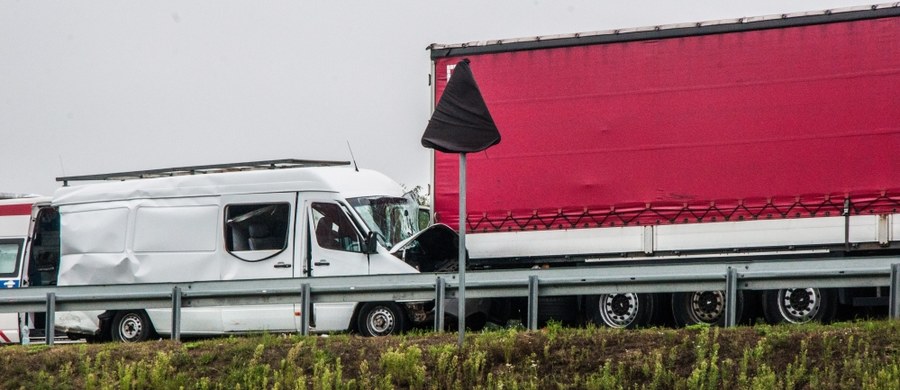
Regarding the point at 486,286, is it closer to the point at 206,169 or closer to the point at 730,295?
the point at 730,295

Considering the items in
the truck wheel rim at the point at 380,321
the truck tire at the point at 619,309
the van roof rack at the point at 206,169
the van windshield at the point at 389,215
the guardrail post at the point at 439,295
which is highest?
the van roof rack at the point at 206,169

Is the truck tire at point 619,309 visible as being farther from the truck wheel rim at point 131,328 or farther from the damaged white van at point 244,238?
the truck wheel rim at point 131,328

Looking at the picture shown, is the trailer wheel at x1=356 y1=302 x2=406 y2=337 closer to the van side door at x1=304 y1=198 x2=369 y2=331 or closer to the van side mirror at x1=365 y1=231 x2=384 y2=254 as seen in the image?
the van side door at x1=304 y1=198 x2=369 y2=331

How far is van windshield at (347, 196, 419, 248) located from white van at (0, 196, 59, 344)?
5650mm

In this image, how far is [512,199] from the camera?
18.5 metres

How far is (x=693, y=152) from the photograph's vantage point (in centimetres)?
1767

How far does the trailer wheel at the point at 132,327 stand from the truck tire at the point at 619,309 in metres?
6.57

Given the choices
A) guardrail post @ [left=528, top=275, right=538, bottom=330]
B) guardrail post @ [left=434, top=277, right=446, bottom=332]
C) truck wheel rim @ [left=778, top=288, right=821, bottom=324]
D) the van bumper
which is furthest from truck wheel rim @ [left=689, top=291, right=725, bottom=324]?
the van bumper

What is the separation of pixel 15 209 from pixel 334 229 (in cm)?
937

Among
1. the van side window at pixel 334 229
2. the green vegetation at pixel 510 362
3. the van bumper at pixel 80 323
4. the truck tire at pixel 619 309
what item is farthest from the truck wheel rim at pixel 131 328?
the truck tire at pixel 619 309

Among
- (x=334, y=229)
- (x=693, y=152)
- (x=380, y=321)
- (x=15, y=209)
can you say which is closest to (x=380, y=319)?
(x=380, y=321)

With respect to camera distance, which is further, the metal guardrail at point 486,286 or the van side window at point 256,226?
the van side window at point 256,226

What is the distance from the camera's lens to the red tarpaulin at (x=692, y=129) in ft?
55.9

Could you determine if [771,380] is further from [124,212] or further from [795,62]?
[124,212]
